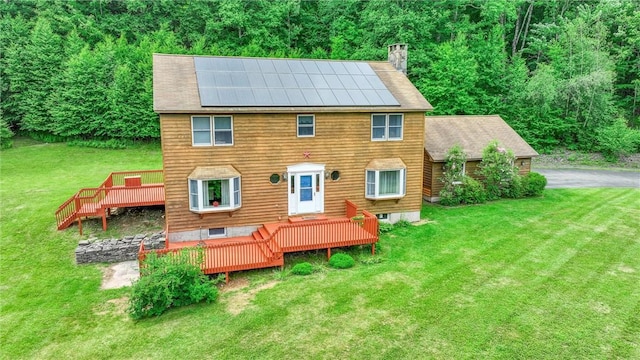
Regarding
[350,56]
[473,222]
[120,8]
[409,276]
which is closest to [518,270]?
[409,276]

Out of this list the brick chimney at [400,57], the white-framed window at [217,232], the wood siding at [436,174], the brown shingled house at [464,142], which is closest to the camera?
the white-framed window at [217,232]

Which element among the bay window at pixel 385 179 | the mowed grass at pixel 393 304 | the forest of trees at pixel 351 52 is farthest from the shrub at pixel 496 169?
the forest of trees at pixel 351 52

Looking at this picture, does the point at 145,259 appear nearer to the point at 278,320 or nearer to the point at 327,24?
the point at 278,320

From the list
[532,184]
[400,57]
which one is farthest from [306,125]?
[532,184]

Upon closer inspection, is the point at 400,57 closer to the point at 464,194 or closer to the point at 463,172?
the point at 463,172

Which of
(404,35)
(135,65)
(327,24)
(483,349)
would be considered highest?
(327,24)

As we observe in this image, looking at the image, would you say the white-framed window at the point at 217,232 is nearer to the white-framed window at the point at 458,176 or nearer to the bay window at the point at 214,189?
the bay window at the point at 214,189
